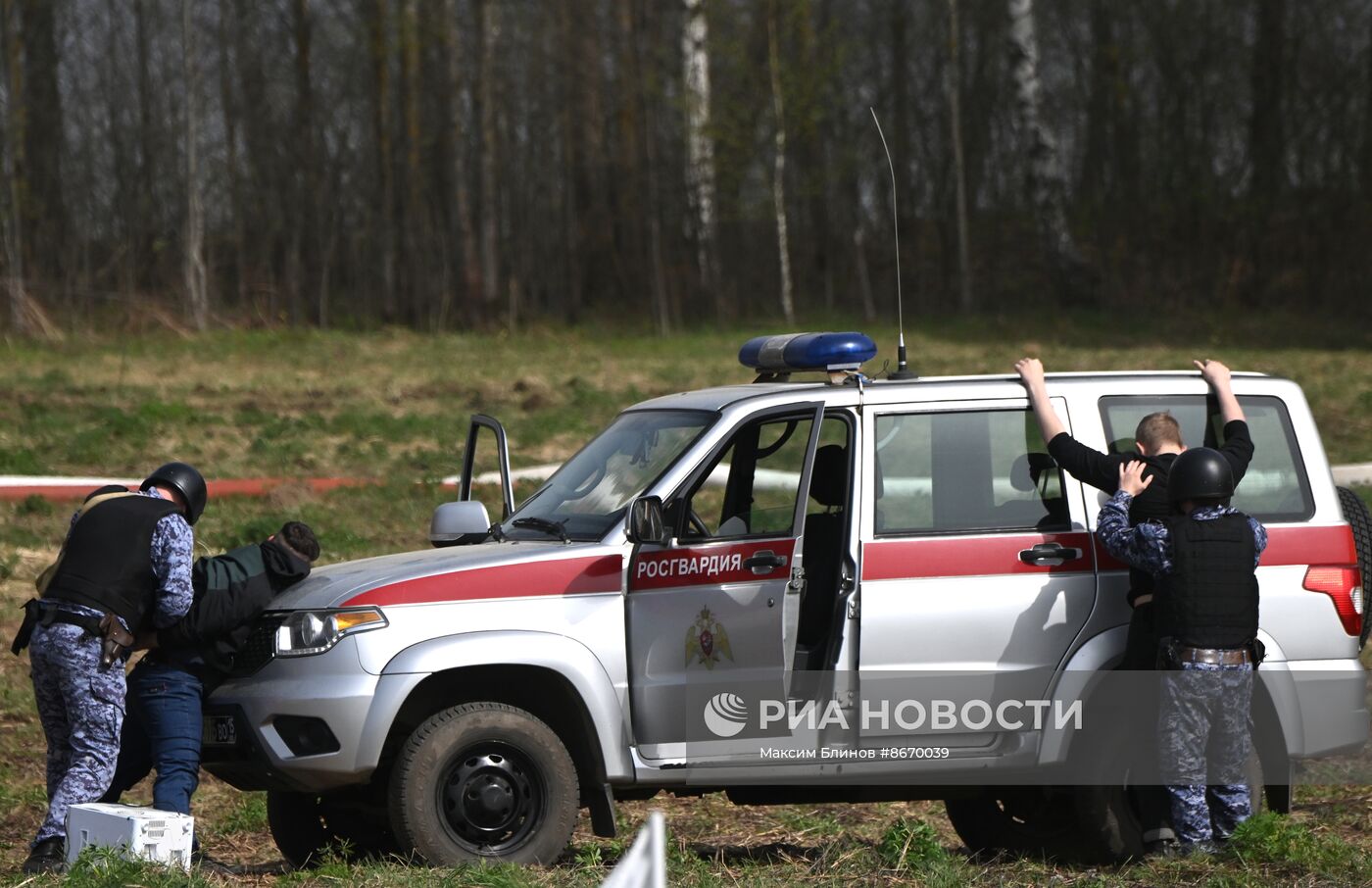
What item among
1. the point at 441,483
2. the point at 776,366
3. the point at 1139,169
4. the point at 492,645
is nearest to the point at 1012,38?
the point at 1139,169

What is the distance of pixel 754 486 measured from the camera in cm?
712

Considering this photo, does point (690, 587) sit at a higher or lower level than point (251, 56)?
lower

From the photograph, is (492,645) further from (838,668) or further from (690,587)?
(838,668)

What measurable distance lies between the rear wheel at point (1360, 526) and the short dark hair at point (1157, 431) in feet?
2.81

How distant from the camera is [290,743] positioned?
584 centimetres

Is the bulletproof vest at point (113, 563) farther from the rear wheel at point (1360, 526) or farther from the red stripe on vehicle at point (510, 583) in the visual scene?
the rear wheel at point (1360, 526)

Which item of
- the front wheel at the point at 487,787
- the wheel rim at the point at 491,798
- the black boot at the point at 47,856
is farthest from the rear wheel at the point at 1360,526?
the black boot at the point at 47,856

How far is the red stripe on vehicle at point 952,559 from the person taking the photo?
20.4 feet

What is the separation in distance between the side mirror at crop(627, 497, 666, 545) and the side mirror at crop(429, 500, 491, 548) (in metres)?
1.14

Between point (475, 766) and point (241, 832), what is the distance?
2082 mm

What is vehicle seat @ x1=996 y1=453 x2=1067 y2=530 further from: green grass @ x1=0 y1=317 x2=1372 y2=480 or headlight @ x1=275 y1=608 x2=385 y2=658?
green grass @ x1=0 y1=317 x2=1372 y2=480

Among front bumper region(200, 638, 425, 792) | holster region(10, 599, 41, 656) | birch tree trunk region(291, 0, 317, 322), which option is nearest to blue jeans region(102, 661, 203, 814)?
front bumper region(200, 638, 425, 792)

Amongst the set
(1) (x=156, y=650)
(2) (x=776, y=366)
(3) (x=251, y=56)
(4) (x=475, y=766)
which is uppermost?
(3) (x=251, y=56)

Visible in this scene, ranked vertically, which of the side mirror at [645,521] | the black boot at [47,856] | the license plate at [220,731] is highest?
the side mirror at [645,521]
